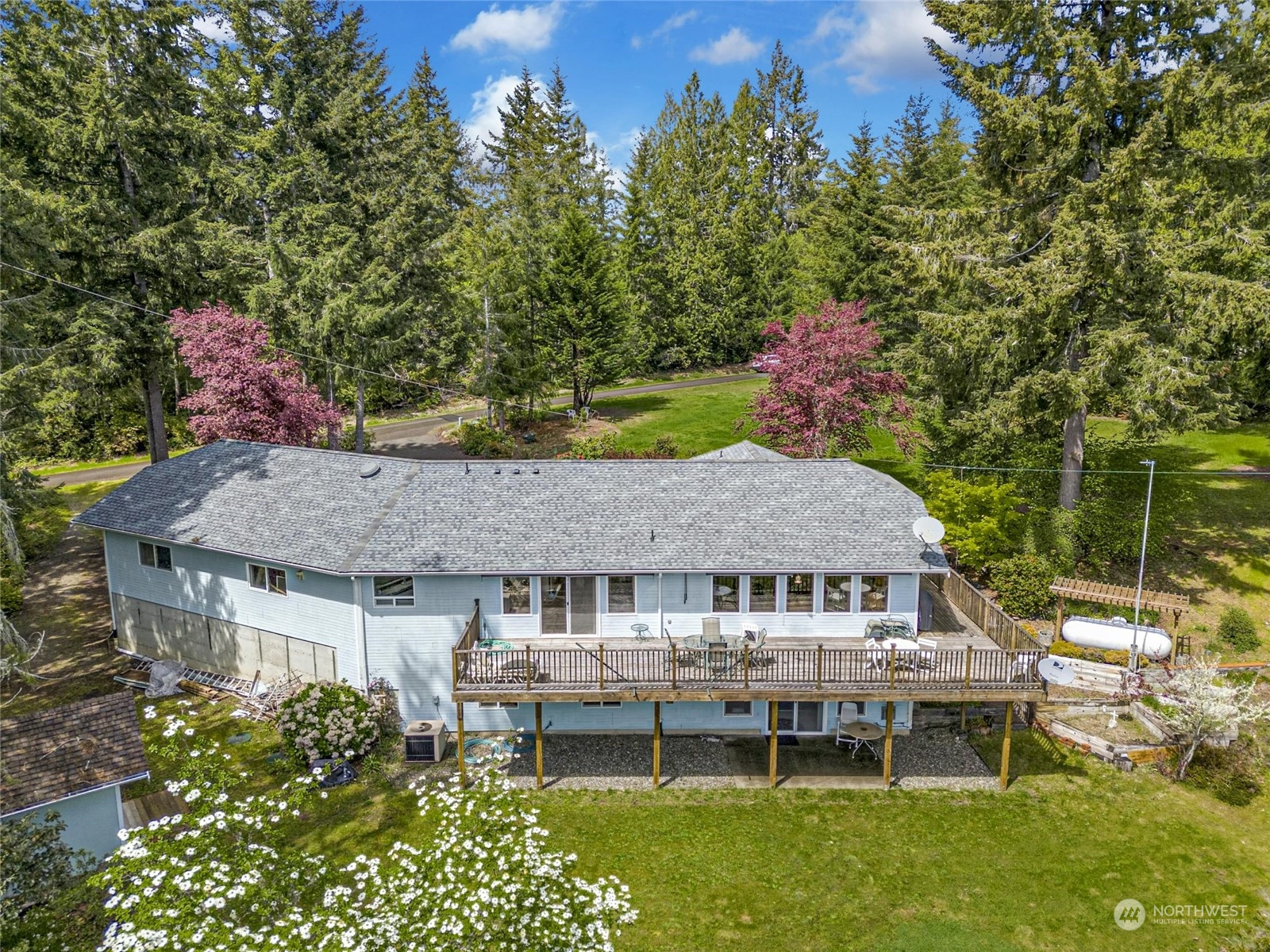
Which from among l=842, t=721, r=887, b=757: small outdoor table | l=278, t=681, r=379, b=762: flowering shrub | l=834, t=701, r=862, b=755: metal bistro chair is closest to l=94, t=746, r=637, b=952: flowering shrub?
l=278, t=681, r=379, b=762: flowering shrub

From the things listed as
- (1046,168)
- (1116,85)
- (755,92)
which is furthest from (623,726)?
(755,92)

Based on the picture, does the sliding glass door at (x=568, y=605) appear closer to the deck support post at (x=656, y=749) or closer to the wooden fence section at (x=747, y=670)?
the wooden fence section at (x=747, y=670)

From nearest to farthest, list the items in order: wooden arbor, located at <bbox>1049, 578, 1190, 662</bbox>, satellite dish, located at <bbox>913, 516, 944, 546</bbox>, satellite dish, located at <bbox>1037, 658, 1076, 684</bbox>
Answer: satellite dish, located at <bbox>1037, 658, 1076, 684</bbox> < satellite dish, located at <bbox>913, 516, 944, 546</bbox> < wooden arbor, located at <bbox>1049, 578, 1190, 662</bbox>

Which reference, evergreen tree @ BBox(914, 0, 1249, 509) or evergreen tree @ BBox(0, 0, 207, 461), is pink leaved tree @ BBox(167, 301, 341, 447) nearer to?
evergreen tree @ BBox(0, 0, 207, 461)

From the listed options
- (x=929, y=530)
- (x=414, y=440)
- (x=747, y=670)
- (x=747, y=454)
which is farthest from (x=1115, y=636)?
(x=414, y=440)

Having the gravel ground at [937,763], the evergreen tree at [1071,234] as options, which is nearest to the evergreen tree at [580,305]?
the evergreen tree at [1071,234]

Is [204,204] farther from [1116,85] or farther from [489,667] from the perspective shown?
[1116,85]

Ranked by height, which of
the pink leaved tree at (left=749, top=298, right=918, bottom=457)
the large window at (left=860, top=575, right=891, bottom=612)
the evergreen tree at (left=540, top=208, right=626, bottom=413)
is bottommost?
the large window at (left=860, top=575, right=891, bottom=612)

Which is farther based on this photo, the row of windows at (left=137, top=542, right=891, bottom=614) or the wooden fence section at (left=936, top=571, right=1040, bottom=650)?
the row of windows at (left=137, top=542, right=891, bottom=614)
